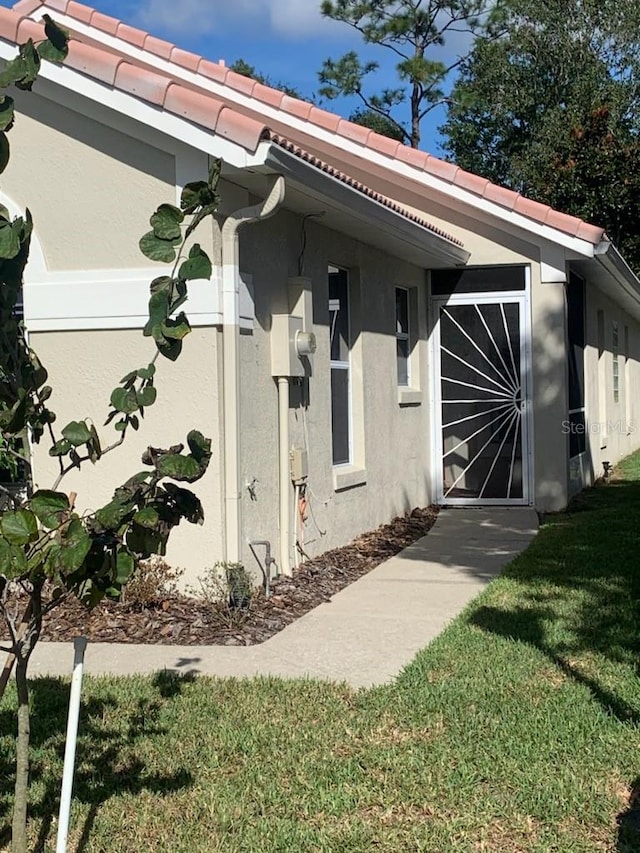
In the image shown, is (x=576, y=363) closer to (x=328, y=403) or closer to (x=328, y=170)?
(x=328, y=403)

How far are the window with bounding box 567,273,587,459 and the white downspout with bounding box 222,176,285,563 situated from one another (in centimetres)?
683

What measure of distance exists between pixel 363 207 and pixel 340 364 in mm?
1851

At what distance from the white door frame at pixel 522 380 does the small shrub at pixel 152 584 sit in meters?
6.16

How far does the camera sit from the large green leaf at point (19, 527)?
8.48 feet

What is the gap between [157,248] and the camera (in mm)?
2852

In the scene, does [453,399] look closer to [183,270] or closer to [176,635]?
[176,635]

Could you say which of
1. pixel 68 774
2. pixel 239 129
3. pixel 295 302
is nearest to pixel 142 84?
pixel 239 129

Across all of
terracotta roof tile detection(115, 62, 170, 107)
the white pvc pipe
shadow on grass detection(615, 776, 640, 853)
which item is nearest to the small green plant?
terracotta roof tile detection(115, 62, 170, 107)

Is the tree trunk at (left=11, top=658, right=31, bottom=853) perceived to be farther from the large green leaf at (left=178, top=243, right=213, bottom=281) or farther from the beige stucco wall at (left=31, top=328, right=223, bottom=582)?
the beige stucco wall at (left=31, top=328, right=223, bottom=582)

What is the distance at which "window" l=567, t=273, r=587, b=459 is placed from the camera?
13.2 m

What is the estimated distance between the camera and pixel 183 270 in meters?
2.84

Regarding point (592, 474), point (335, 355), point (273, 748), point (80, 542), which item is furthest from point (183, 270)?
point (592, 474)

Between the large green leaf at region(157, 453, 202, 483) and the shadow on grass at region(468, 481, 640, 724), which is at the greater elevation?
the large green leaf at region(157, 453, 202, 483)

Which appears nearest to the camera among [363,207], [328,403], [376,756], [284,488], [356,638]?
[376,756]
